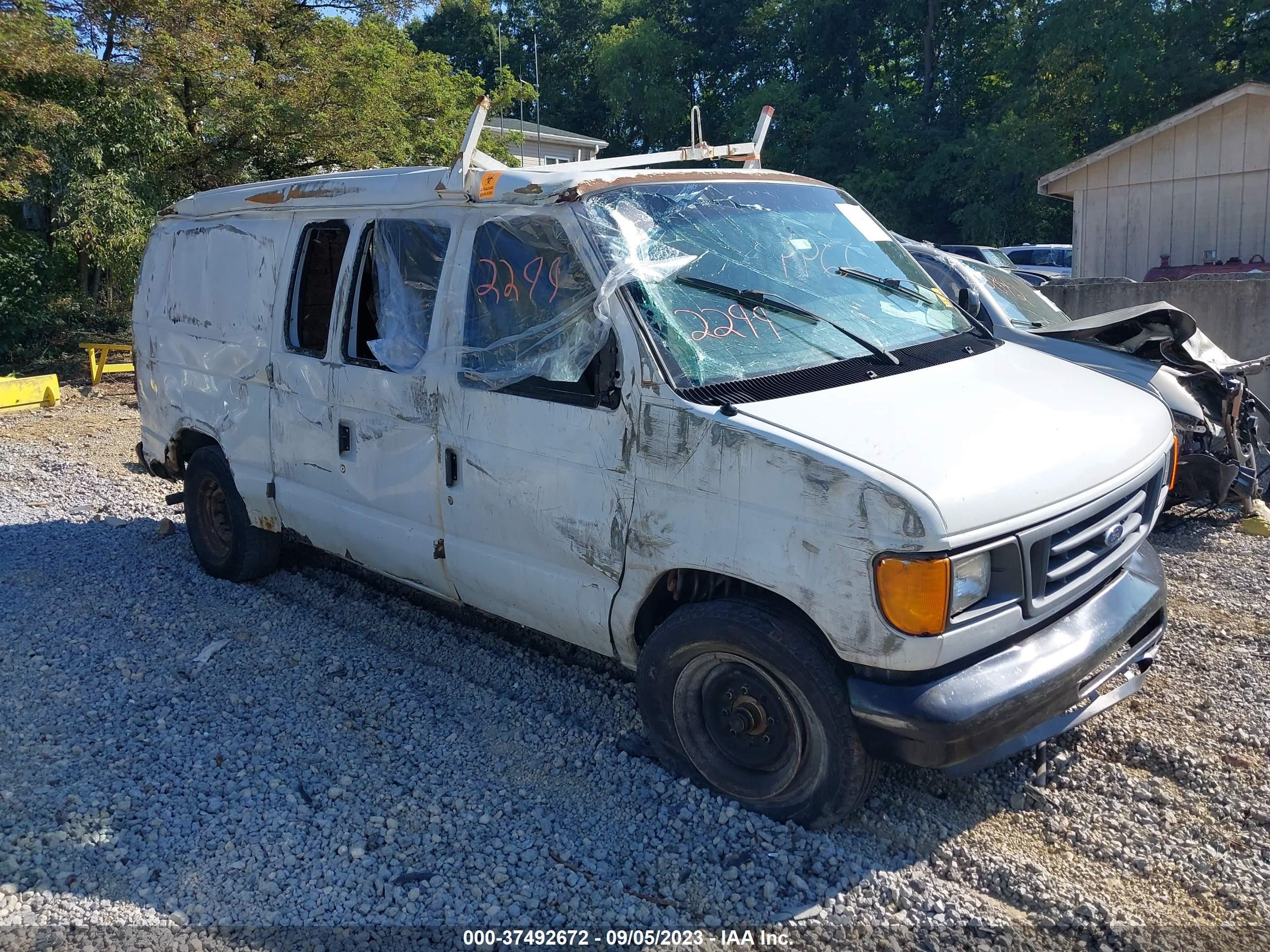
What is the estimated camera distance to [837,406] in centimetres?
337

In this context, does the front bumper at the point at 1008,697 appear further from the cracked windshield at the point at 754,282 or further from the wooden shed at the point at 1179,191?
the wooden shed at the point at 1179,191

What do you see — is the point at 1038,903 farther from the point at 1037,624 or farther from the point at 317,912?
the point at 317,912

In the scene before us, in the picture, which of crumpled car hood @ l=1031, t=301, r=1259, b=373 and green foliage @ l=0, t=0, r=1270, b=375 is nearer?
crumpled car hood @ l=1031, t=301, r=1259, b=373

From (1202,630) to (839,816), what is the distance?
9.23 ft

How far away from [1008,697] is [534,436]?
1.89 m

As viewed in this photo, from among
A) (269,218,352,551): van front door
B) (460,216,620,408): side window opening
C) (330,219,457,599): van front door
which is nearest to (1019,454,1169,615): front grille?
(460,216,620,408): side window opening

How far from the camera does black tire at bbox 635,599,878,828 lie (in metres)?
3.22

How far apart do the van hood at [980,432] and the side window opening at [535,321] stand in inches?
26.4

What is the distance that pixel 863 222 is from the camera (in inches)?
185

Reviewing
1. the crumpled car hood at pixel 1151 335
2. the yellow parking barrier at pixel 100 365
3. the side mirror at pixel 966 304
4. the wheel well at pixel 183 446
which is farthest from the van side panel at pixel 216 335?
the yellow parking barrier at pixel 100 365

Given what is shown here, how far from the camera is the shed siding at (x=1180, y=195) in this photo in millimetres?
14383

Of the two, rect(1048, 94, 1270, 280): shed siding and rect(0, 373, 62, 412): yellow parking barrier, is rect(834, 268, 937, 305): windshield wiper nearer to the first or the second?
rect(0, 373, 62, 412): yellow parking barrier

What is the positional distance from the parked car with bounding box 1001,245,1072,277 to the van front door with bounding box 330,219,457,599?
22.9m

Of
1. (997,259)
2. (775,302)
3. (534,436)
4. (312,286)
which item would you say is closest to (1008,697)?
(775,302)
